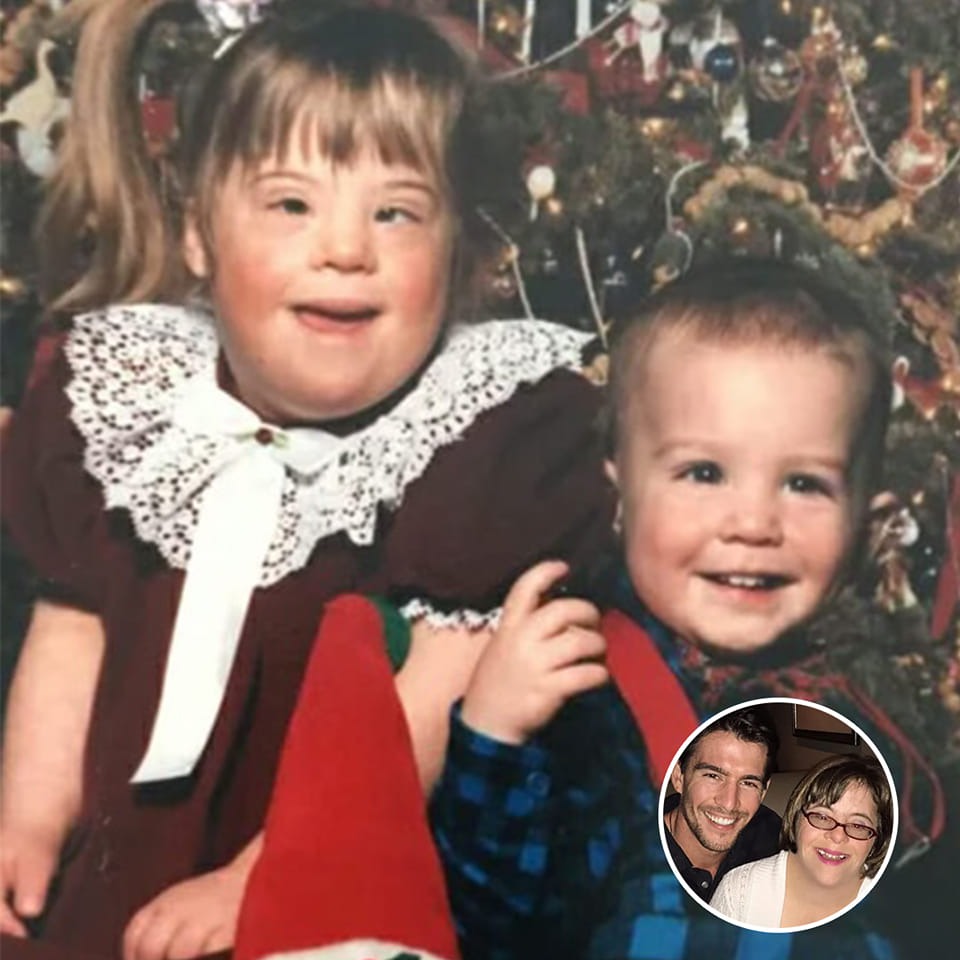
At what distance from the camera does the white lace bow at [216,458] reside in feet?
4.75

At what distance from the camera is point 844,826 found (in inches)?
57.6

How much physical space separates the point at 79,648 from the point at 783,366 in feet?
2.39

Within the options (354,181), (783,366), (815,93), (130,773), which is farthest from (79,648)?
(815,93)

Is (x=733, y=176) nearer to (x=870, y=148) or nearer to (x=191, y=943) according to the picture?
(x=870, y=148)

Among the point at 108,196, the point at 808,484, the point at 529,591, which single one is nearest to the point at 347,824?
the point at 529,591

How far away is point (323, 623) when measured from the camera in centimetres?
144

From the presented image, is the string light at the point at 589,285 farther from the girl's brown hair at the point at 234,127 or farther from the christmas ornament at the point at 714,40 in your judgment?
the christmas ornament at the point at 714,40

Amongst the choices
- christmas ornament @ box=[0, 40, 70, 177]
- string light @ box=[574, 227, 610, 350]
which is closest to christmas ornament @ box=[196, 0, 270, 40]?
christmas ornament @ box=[0, 40, 70, 177]

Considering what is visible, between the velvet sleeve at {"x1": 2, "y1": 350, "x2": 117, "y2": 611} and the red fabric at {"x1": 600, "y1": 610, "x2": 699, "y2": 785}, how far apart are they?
1.63ft

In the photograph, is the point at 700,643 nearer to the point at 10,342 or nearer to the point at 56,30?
the point at 10,342

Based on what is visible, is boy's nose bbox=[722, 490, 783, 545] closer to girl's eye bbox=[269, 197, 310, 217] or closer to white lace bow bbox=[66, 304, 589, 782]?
white lace bow bbox=[66, 304, 589, 782]

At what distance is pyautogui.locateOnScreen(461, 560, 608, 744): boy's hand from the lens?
143cm

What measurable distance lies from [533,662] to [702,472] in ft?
0.79

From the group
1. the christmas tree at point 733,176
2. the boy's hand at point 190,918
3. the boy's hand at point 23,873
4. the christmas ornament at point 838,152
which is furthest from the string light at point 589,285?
the boy's hand at point 23,873
